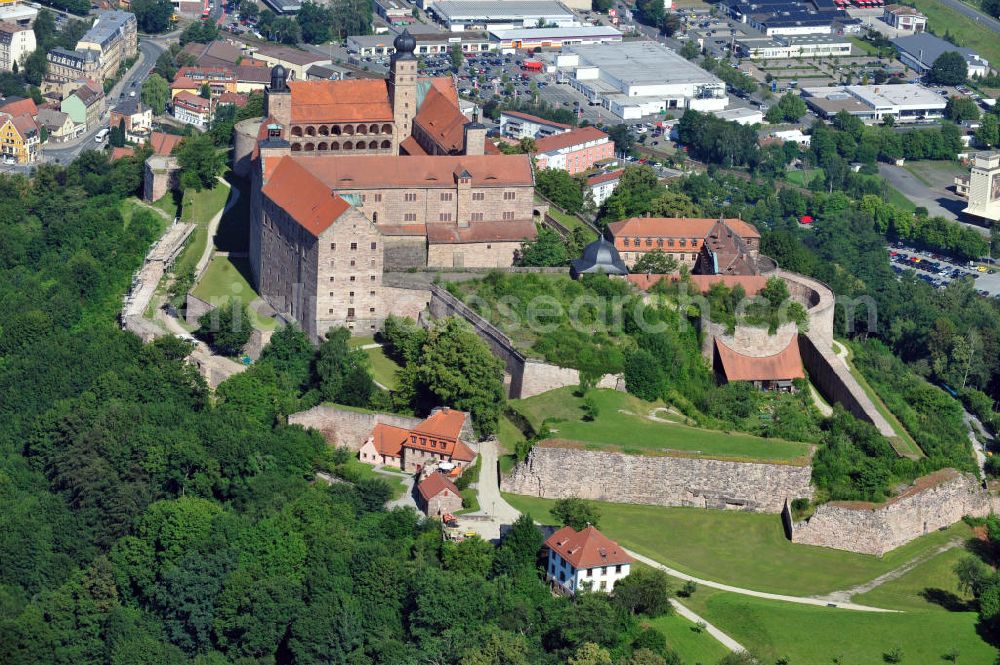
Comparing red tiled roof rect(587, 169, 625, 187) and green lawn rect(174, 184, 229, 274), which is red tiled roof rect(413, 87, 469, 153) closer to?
green lawn rect(174, 184, 229, 274)

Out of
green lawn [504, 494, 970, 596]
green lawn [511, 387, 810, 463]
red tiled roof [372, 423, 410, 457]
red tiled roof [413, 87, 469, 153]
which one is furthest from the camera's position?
red tiled roof [413, 87, 469, 153]

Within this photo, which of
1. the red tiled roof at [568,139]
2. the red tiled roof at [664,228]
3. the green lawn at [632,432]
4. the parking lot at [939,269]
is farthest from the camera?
the parking lot at [939,269]

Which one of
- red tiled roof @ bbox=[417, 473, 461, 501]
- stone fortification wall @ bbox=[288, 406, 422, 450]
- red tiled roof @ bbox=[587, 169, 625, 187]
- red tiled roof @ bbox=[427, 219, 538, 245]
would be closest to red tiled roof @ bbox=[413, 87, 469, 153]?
red tiled roof @ bbox=[427, 219, 538, 245]

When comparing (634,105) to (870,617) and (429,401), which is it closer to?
(429,401)

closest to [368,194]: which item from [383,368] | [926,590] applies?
[383,368]

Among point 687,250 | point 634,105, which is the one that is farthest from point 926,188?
point 687,250

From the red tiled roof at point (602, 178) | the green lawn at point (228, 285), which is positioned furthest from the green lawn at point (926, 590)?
the red tiled roof at point (602, 178)

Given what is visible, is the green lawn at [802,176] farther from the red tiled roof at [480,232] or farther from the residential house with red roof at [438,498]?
the residential house with red roof at [438,498]
